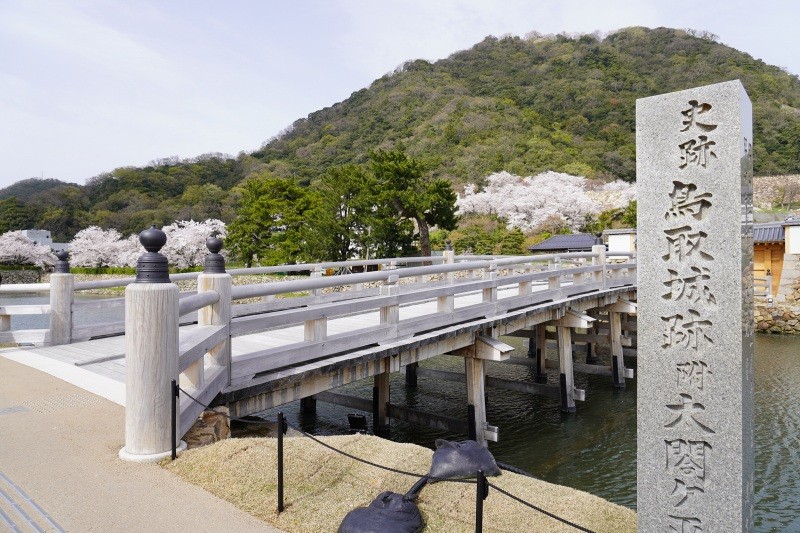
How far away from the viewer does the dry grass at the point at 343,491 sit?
3793 millimetres

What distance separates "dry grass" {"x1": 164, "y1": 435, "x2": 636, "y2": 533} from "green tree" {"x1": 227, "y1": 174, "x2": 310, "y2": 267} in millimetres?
32092

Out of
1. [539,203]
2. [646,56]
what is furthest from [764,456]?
[646,56]

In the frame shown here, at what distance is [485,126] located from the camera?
72625 millimetres

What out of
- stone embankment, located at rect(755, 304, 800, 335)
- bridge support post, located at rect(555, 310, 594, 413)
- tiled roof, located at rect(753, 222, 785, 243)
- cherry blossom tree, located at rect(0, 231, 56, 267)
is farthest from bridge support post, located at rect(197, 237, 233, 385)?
cherry blossom tree, located at rect(0, 231, 56, 267)

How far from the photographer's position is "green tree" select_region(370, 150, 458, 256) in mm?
29438

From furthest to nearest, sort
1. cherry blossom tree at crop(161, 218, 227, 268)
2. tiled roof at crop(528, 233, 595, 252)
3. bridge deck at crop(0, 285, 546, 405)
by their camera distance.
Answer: cherry blossom tree at crop(161, 218, 227, 268) → tiled roof at crop(528, 233, 595, 252) → bridge deck at crop(0, 285, 546, 405)

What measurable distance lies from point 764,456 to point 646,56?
98.9 meters

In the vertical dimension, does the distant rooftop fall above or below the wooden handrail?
above

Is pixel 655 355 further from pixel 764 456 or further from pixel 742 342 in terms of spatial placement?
pixel 764 456

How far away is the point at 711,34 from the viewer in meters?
106

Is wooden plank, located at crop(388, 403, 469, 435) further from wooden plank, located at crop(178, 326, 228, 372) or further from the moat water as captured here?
wooden plank, located at crop(178, 326, 228, 372)

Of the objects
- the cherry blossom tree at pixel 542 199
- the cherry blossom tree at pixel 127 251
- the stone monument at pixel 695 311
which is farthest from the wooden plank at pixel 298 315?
the cherry blossom tree at pixel 127 251

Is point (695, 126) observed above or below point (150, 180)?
below

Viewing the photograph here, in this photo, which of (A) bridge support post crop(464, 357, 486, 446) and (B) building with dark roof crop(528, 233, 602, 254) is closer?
(A) bridge support post crop(464, 357, 486, 446)
